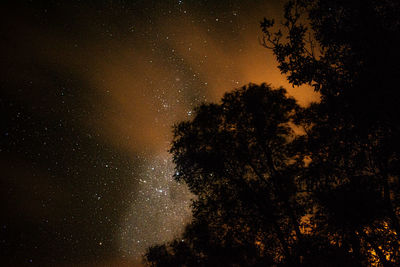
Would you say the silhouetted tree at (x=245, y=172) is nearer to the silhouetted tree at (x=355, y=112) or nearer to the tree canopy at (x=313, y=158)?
the tree canopy at (x=313, y=158)

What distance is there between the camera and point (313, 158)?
36.1ft

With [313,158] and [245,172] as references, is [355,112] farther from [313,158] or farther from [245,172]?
[245,172]

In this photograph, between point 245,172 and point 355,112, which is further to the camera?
point 245,172

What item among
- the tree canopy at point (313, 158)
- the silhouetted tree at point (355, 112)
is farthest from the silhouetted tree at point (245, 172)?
the silhouetted tree at point (355, 112)

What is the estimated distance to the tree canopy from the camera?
6152mm

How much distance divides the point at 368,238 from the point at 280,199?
3884 millimetres

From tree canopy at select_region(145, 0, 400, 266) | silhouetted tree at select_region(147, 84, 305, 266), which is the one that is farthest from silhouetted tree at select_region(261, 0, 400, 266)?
silhouetted tree at select_region(147, 84, 305, 266)

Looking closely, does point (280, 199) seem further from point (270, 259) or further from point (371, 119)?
point (371, 119)

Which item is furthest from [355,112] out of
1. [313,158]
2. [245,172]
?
[245,172]

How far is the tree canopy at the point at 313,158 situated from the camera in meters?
6.15

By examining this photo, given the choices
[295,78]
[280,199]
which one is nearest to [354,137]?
[295,78]

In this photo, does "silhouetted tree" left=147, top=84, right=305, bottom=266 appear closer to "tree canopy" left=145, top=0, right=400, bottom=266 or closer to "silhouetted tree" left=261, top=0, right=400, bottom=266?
"tree canopy" left=145, top=0, right=400, bottom=266

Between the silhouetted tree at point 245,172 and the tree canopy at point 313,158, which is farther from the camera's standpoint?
the silhouetted tree at point 245,172

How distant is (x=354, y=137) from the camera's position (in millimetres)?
7152
